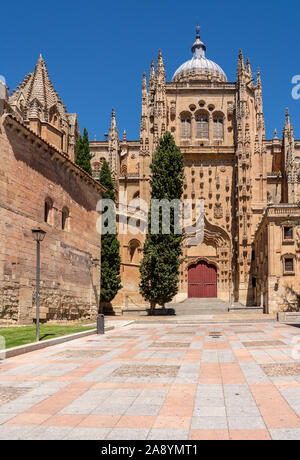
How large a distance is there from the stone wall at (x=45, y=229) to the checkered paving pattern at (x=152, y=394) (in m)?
6.46

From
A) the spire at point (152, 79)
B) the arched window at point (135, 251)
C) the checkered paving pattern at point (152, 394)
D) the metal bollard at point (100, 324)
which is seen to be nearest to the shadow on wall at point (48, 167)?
the metal bollard at point (100, 324)

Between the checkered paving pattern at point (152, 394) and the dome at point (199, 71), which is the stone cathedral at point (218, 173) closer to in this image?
the dome at point (199, 71)

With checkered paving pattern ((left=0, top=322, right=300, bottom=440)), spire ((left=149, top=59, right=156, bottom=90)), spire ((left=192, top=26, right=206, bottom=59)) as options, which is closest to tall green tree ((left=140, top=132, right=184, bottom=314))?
spire ((left=149, top=59, right=156, bottom=90))

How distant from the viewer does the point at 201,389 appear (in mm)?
7055

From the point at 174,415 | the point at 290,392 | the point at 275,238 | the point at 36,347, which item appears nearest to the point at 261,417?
the point at 174,415

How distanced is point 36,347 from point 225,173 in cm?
3847

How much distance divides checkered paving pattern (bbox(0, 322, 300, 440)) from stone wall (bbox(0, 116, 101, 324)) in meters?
6.46

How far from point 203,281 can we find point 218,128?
56.1 ft

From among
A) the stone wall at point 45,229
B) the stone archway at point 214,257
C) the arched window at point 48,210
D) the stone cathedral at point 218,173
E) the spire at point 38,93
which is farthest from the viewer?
the stone archway at point 214,257

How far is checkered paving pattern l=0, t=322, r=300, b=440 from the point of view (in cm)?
492

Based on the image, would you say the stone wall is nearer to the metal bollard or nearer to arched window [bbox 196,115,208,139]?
the metal bollard

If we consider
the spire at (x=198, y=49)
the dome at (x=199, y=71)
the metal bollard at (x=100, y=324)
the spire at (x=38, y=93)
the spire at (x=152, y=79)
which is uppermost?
the spire at (x=198, y=49)

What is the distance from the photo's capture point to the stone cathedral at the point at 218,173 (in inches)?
1716
